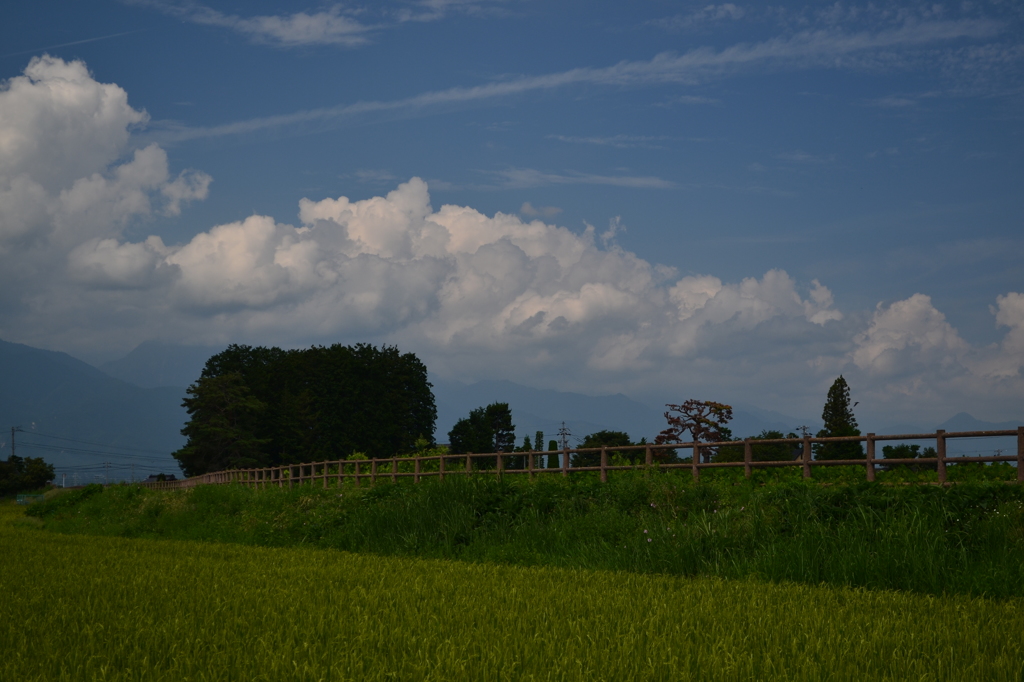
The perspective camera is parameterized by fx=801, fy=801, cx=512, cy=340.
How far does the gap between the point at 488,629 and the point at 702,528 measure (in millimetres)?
5688

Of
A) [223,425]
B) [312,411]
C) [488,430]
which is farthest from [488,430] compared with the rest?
[223,425]

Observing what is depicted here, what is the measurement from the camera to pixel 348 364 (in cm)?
7206

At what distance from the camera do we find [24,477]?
272ft

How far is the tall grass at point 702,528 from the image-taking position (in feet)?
30.7

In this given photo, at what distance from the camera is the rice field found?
5039 millimetres

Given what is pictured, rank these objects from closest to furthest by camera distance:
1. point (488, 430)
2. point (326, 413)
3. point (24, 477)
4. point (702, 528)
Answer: point (702, 528), point (326, 413), point (24, 477), point (488, 430)

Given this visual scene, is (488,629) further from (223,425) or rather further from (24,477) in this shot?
(24,477)

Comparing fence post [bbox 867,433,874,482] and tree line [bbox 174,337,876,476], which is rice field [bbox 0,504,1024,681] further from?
tree line [bbox 174,337,876,476]

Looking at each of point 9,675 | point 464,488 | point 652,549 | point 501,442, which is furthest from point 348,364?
point 9,675

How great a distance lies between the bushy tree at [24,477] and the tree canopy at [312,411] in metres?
15.4

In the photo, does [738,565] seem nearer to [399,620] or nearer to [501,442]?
[399,620]

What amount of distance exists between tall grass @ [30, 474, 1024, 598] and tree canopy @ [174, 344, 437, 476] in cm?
5281

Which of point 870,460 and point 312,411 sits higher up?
point 312,411

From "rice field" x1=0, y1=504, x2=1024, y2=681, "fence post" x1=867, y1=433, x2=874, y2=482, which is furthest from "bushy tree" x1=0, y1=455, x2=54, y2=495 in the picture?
"fence post" x1=867, y1=433, x2=874, y2=482
